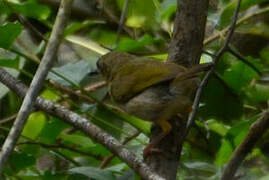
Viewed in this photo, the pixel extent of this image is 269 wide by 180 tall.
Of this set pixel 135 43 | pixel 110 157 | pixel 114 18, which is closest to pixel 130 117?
pixel 110 157

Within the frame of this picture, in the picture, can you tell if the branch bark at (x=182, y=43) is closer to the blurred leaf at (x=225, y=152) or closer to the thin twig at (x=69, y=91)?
the blurred leaf at (x=225, y=152)

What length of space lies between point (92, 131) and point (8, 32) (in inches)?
24.9

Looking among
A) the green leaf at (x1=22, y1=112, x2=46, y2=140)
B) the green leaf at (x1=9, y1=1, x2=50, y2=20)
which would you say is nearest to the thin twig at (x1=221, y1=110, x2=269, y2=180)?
the green leaf at (x1=9, y1=1, x2=50, y2=20)

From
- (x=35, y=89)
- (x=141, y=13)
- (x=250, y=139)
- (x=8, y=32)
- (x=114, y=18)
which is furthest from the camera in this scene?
(x=114, y=18)

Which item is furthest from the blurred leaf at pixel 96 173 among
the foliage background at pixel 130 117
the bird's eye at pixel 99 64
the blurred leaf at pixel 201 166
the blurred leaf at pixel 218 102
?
the bird's eye at pixel 99 64

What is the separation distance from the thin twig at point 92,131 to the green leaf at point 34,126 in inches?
37.6

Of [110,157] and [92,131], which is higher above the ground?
[92,131]

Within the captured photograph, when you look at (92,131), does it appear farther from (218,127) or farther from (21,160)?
(218,127)

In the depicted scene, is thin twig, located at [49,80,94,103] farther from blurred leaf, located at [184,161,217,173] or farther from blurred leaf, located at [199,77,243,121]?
blurred leaf, located at [184,161,217,173]

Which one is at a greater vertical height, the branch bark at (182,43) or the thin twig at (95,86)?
the branch bark at (182,43)

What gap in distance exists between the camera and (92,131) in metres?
2.26

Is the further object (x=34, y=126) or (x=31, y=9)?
(x=34, y=126)

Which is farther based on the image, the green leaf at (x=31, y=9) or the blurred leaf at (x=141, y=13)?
the blurred leaf at (x=141, y=13)

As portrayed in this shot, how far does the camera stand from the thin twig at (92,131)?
2.06 metres
